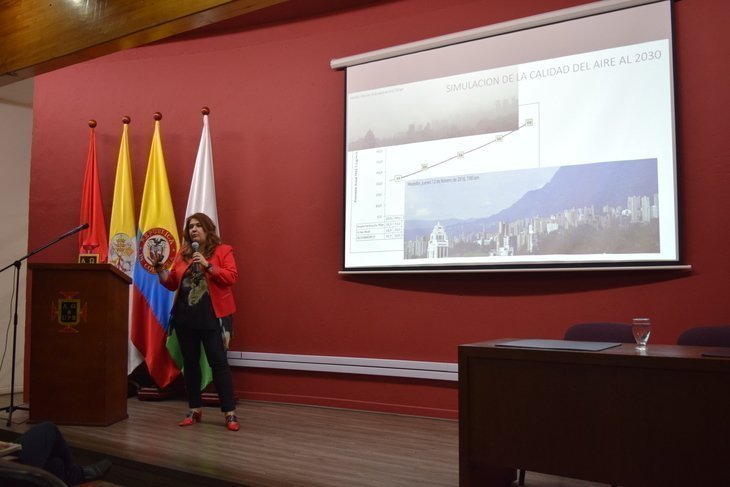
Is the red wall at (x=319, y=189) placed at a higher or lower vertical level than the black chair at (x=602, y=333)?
higher

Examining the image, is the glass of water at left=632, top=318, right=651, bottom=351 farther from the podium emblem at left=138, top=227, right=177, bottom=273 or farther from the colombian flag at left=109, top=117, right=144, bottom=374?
the colombian flag at left=109, top=117, right=144, bottom=374

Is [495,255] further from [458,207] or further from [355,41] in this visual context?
[355,41]

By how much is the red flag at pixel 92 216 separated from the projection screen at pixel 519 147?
6.51ft

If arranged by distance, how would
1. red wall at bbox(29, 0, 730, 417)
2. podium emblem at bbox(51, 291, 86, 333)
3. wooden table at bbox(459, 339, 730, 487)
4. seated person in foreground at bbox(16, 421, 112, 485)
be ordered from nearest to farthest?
wooden table at bbox(459, 339, 730, 487) < seated person in foreground at bbox(16, 421, 112, 485) < red wall at bbox(29, 0, 730, 417) < podium emblem at bbox(51, 291, 86, 333)

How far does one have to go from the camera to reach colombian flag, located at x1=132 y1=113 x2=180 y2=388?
4.61 metres

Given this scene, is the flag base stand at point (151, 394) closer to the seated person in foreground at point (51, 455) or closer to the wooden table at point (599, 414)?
the seated person in foreground at point (51, 455)

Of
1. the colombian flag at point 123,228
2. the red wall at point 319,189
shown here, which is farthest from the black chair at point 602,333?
the colombian flag at point 123,228

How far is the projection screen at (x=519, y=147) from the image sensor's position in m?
3.44

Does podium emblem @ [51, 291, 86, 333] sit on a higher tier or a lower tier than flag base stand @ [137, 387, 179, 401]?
higher

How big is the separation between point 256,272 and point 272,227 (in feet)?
1.21

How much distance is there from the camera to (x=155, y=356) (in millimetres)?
4602

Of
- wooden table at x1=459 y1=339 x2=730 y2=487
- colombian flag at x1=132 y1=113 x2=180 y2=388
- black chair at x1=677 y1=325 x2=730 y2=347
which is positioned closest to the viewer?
wooden table at x1=459 y1=339 x2=730 y2=487

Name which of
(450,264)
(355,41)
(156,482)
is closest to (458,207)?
(450,264)

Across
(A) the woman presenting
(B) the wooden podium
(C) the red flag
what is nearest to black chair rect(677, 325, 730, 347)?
(A) the woman presenting
